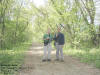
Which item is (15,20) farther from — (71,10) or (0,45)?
(71,10)

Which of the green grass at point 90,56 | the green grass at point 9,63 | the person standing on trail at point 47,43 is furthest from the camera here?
the person standing on trail at point 47,43

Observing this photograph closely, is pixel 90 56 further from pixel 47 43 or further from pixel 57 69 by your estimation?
pixel 57 69

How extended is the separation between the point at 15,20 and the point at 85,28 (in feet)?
34.4

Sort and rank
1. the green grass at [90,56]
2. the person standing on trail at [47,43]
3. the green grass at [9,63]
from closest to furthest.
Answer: the green grass at [9,63] < the green grass at [90,56] < the person standing on trail at [47,43]

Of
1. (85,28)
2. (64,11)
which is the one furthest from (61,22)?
(85,28)

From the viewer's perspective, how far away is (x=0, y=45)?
59.2 feet

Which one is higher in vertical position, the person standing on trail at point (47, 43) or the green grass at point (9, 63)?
the person standing on trail at point (47, 43)

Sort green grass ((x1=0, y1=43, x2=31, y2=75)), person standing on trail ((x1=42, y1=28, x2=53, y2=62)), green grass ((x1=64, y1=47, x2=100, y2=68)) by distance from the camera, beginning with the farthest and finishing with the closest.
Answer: person standing on trail ((x1=42, y1=28, x2=53, y2=62)) → green grass ((x1=64, y1=47, x2=100, y2=68)) → green grass ((x1=0, y1=43, x2=31, y2=75))

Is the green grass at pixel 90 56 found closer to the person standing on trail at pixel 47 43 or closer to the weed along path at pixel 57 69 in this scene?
the weed along path at pixel 57 69

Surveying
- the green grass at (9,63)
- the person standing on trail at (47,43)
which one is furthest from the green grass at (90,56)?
the green grass at (9,63)

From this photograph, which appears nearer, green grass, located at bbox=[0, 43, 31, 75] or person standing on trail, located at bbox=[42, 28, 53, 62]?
green grass, located at bbox=[0, 43, 31, 75]

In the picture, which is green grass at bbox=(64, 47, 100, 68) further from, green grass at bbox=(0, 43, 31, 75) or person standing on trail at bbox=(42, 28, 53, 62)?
green grass at bbox=(0, 43, 31, 75)

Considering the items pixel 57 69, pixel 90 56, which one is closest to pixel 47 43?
pixel 57 69

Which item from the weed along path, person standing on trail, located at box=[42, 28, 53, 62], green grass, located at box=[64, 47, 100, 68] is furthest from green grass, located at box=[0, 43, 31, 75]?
green grass, located at box=[64, 47, 100, 68]
